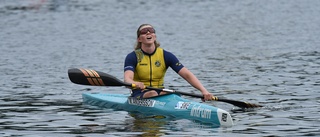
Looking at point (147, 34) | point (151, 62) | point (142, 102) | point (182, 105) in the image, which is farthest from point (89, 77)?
point (182, 105)

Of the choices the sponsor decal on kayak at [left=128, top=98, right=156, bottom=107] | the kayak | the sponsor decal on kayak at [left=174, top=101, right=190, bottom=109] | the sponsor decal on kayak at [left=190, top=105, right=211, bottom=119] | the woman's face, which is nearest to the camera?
A: the kayak

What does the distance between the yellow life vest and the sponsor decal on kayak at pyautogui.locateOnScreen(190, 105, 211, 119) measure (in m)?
1.47

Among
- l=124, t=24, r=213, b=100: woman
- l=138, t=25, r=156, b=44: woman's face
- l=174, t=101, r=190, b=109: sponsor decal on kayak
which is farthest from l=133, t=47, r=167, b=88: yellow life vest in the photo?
l=174, t=101, r=190, b=109: sponsor decal on kayak

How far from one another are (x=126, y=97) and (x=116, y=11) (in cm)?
3823

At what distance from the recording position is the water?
15.7 metres

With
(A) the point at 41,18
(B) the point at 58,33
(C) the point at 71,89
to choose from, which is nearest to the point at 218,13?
(A) the point at 41,18

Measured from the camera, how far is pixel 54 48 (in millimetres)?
34531

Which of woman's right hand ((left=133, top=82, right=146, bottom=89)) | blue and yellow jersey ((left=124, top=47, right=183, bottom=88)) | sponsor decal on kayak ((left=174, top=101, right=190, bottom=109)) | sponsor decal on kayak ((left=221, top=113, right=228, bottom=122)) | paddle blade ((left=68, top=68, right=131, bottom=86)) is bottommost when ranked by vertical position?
sponsor decal on kayak ((left=221, top=113, right=228, bottom=122))

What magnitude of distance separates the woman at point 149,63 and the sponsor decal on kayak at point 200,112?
1.00 metres

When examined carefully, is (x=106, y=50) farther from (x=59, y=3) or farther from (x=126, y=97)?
(x=59, y=3)

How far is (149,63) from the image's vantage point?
17.2 meters

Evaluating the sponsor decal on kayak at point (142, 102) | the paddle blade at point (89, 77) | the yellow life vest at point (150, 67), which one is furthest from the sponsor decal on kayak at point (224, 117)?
the paddle blade at point (89, 77)

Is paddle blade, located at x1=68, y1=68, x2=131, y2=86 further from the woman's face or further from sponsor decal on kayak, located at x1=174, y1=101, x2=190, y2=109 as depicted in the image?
sponsor decal on kayak, located at x1=174, y1=101, x2=190, y2=109

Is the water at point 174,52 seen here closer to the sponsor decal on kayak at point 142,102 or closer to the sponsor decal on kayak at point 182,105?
the sponsor decal on kayak at point 142,102
